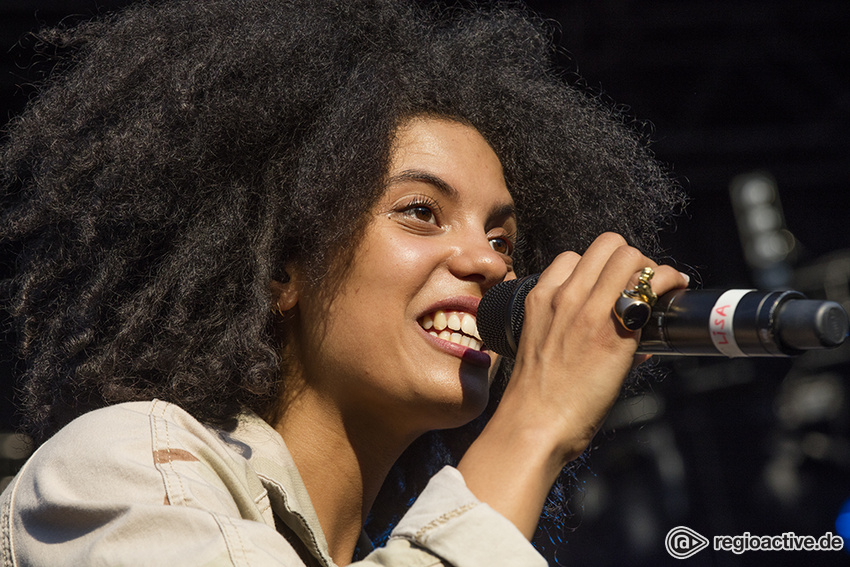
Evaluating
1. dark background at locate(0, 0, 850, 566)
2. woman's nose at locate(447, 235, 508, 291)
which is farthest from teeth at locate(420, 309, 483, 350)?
dark background at locate(0, 0, 850, 566)

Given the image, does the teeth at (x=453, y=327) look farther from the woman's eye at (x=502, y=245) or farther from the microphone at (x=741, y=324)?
the microphone at (x=741, y=324)

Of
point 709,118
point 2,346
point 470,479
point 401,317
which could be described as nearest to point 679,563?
point 709,118

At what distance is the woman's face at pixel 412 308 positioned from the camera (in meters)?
1.99

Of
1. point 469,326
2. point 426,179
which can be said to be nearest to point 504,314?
point 469,326

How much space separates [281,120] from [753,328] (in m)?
1.44

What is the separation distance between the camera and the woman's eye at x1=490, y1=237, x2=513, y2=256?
2455 mm

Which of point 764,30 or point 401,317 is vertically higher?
point 764,30

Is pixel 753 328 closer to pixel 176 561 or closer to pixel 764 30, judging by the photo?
pixel 176 561

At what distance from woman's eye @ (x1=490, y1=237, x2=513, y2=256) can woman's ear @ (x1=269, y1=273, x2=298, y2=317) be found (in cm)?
59

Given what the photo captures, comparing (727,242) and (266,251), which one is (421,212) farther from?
(727,242)

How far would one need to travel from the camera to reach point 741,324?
133cm

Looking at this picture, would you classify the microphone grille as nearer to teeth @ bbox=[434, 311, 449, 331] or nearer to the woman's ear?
teeth @ bbox=[434, 311, 449, 331]

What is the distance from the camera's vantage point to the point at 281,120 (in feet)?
7.57

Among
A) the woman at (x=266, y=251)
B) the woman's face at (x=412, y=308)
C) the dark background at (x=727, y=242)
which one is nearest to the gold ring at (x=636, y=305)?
the woman at (x=266, y=251)
